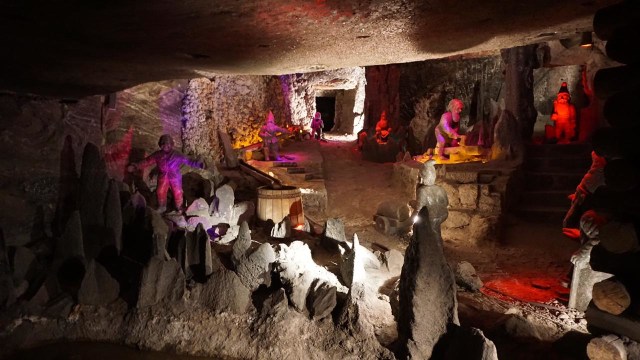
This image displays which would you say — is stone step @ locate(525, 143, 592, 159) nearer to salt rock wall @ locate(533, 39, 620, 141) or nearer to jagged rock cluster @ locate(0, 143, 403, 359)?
salt rock wall @ locate(533, 39, 620, 141)

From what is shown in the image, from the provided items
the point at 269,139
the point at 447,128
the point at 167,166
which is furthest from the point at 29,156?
the point at 447,128

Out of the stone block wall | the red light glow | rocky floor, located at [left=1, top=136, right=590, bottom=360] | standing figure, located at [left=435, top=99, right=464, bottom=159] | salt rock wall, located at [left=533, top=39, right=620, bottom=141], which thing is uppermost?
salt rock wall, located at [left=533, top=39, right=620, bottom=141]

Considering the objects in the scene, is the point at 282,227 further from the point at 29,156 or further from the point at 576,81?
the point at 576,81

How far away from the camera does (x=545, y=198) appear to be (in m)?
9.67

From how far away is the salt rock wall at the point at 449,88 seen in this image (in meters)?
17.0

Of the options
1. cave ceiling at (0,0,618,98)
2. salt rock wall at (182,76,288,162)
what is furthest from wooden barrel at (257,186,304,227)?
salt rock wall at (182,76,288,162)

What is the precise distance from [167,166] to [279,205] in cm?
213

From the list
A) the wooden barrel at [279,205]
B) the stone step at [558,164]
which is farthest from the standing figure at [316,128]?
the wooden barrel at [279,205]

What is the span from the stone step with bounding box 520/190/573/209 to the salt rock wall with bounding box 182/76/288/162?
Result: 836 cm

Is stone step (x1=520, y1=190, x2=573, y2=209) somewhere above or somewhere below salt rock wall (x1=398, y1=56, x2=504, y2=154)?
below

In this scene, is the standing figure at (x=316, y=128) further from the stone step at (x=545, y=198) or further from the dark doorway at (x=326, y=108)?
the stone step at (x=545, y=198)

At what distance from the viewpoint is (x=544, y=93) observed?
16438 mm

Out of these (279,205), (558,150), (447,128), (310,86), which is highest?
(310,86)

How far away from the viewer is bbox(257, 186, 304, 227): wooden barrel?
7156mm
